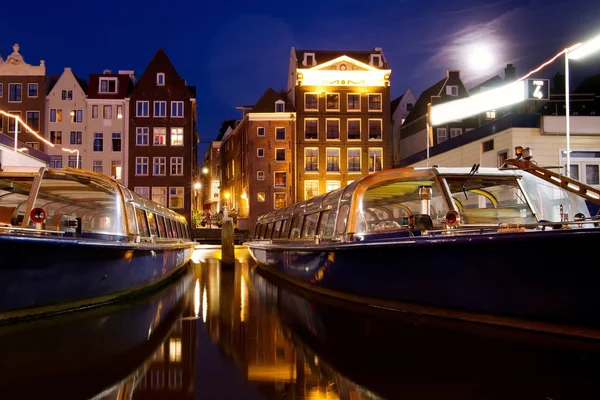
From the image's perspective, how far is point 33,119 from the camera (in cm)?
4644

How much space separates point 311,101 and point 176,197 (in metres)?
14.5

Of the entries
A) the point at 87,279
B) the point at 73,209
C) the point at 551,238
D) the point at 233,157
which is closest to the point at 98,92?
the point at 233,157

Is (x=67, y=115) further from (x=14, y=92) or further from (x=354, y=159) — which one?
(x=354, y=159)

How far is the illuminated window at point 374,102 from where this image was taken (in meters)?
47.8

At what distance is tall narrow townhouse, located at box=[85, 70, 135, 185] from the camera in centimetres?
4703

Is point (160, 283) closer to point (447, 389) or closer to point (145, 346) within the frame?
point (145, 346)

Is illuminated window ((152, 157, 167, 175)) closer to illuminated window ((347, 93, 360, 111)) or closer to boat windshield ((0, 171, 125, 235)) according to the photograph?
illuminated window ((347, 93, 360, 111))

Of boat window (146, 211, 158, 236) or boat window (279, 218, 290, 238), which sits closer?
boat window (146, 211, 158, 236)

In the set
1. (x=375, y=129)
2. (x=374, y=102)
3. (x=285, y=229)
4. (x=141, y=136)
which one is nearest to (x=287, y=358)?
(x=285, y=229)

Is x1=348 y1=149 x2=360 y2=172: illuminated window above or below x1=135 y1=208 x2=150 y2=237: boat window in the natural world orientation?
above

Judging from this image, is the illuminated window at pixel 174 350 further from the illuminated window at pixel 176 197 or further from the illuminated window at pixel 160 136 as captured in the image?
the illuminated window at pixel 160 136

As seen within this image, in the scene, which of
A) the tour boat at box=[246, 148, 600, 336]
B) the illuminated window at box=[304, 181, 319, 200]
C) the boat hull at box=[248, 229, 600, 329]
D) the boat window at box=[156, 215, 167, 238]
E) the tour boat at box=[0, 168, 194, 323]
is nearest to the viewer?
the boat hull at box=[248, 229, 600, 329]

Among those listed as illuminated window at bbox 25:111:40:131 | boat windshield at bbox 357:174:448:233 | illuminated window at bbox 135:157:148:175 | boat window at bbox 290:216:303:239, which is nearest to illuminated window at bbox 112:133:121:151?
illuminated window at bbox 135:157:148:175

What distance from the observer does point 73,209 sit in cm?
1229
